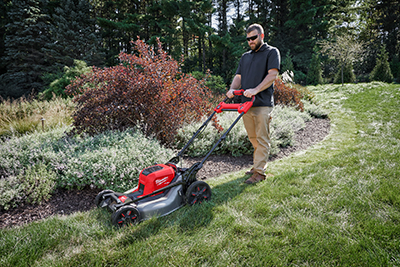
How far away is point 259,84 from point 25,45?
82.9 ft

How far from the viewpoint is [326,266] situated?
1.71 m

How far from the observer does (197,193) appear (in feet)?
8.79

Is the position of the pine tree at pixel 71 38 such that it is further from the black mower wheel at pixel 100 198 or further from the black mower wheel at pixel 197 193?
the black mower wheel at pixel 197 193

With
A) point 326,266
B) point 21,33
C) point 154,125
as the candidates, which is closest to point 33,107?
point 154,125

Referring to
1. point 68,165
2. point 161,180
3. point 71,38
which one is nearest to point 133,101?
point 68,165

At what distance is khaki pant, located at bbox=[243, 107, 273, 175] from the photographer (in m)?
3.20

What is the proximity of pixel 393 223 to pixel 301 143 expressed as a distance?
358 centimetres

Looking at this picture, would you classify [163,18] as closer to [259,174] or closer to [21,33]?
[21,33]

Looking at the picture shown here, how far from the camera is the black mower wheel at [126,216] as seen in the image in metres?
2.19

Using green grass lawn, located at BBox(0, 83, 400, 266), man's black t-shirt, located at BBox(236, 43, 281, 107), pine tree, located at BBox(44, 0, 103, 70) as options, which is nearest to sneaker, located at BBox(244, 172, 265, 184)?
green grass lawn, located at BBox(0, 83, 400, 266)

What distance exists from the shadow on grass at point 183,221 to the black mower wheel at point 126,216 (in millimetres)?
63

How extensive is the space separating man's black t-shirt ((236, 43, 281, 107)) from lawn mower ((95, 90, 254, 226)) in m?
1.37

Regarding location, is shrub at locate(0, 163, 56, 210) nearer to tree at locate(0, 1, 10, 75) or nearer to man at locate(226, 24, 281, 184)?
man at locate(226, 24, 281, 184)

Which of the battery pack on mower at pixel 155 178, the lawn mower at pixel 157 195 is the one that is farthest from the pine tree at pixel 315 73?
the battery pack on mower at pixel 155 178
